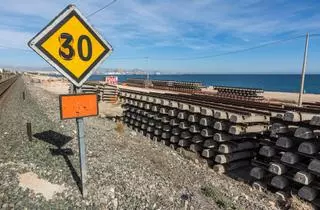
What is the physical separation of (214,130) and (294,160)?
3071 mm

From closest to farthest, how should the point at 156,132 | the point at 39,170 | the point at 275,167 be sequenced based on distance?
the point at 39,170
the point at 275,167
the point at 156,132

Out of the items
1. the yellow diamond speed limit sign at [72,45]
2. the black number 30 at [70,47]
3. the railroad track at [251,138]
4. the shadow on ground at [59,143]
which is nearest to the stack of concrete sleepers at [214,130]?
the railroad track at [251,138]

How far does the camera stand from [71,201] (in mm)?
4449

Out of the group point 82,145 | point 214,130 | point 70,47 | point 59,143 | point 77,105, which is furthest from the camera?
point 214,130

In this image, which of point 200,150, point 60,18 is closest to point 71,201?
point 60,18

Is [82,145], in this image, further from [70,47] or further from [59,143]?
[59,143]

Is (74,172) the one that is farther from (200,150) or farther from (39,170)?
(200,150)

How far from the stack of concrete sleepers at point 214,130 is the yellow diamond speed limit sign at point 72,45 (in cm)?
555

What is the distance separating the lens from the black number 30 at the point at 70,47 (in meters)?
4.12

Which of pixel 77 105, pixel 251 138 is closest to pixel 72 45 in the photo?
pixel 77 105

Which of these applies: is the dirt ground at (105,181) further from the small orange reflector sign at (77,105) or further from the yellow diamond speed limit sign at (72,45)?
the yellow diamond speed limit sign at (72,45)

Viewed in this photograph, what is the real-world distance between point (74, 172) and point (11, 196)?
123 cm

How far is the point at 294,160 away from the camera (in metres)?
7.15

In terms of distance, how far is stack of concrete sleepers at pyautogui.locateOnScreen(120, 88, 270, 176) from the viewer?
361 inches
